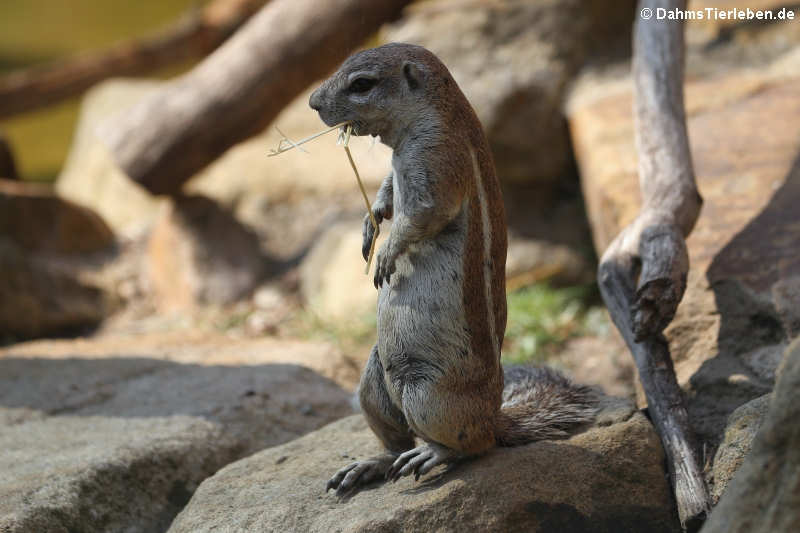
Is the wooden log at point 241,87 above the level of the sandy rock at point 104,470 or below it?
above

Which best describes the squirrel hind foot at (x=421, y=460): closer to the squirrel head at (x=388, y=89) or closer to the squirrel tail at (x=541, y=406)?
the squirrel tail at (x=541, y=406)

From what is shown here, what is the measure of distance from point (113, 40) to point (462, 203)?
46.2ft

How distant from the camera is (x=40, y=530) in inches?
121

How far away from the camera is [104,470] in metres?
3.41

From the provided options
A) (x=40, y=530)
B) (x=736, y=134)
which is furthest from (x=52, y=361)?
(x=736, y=134)

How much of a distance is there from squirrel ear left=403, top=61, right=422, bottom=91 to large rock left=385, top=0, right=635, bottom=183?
400cm

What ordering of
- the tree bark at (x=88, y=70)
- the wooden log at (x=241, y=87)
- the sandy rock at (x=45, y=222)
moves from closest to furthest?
the wooden log at (x=241, y=87)
the sandy rock at (x=45, y=222)
the tree bark at (x=88, y=70)

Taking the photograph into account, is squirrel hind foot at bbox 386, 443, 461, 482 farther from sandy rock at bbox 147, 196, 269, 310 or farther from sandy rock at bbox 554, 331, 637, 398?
sandy rock at bbox 147, 196, 269, 310

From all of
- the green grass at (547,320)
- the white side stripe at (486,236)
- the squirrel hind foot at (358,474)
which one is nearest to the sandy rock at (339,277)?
the green grass at (547,320)

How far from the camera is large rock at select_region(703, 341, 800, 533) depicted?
1.97 metres

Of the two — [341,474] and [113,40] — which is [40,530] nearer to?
[341,474]

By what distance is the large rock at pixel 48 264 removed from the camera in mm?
7812

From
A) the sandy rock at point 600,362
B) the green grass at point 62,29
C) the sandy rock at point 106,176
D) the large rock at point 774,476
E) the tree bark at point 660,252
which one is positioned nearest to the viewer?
the large rock at point 774,476

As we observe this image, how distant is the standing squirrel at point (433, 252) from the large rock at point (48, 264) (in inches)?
232
